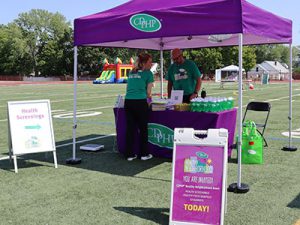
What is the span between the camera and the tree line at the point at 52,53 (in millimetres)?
78250

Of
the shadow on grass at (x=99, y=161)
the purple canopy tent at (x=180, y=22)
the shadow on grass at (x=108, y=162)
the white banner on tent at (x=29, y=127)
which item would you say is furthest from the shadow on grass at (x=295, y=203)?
the white banner on tent at (x=29, y=127)

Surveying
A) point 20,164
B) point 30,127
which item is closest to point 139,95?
point 30,127

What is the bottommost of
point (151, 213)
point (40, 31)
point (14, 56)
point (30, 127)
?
point (151, 213)

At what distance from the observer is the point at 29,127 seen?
6617 mm

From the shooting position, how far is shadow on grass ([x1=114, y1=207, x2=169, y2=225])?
4285 mm

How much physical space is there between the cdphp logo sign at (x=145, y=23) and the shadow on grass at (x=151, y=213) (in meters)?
2.59

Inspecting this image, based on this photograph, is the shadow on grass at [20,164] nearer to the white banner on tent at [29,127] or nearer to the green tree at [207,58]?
the white banner on tent at [29,127]

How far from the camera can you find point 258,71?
11281 centimetres

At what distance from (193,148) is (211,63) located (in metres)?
76.3

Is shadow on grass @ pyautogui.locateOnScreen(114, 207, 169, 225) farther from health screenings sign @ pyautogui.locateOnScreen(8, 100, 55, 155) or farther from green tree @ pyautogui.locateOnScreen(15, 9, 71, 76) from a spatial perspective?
green tree @ pyautogui.locateOnScreen(15, 9, 71, 76)

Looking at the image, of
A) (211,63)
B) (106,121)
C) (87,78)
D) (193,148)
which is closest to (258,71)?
(211,63)

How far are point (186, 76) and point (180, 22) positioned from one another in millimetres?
2059

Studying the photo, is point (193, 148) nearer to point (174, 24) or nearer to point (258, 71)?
point (174, 24)

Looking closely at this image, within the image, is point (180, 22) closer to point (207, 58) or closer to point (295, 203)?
point (295, 203)
